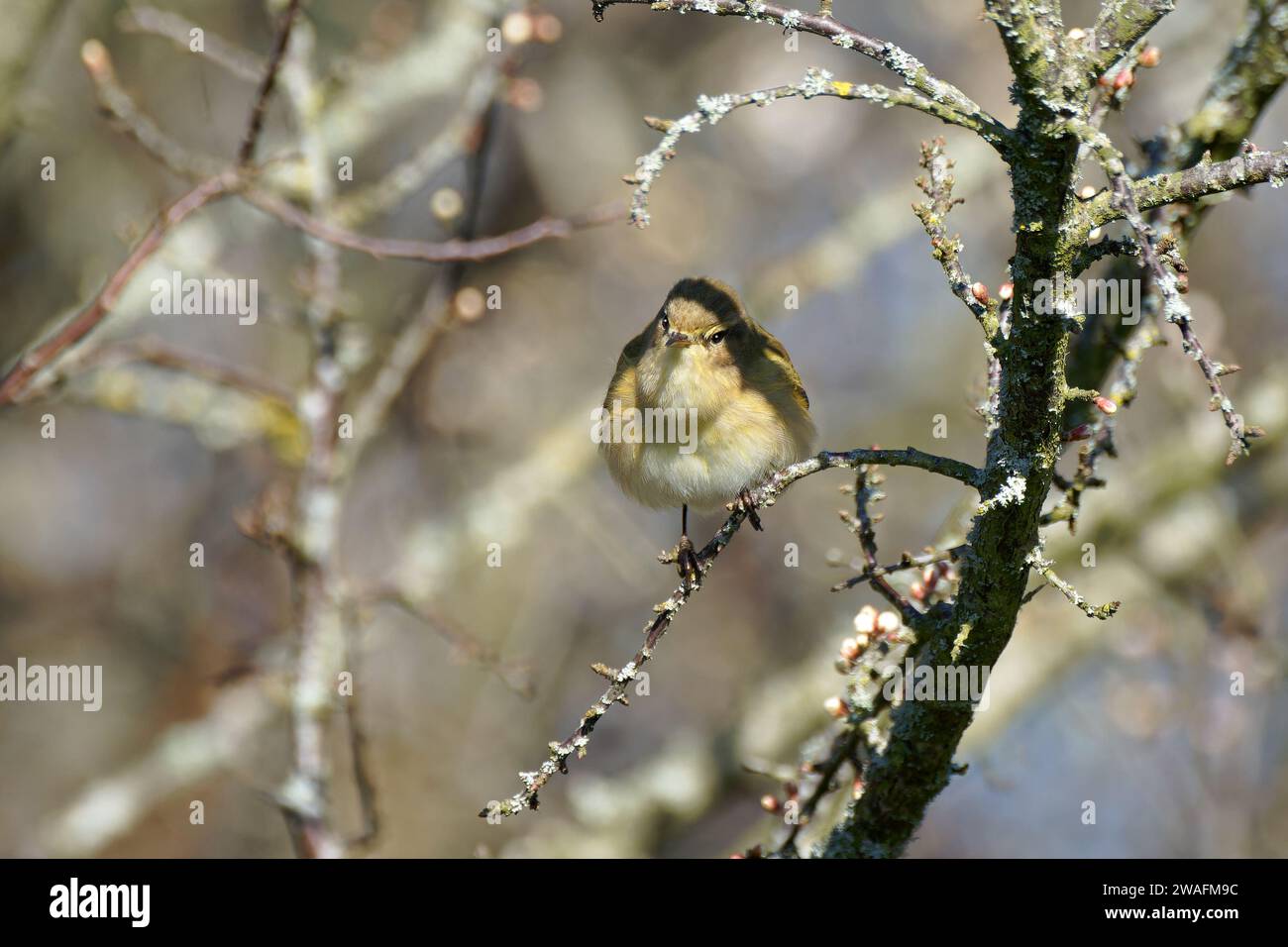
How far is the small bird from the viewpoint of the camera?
3.99 metres

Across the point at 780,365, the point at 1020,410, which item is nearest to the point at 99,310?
the point at 780,365

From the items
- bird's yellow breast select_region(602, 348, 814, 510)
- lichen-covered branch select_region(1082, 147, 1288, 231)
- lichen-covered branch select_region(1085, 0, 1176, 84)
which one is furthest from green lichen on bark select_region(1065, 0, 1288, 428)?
lichen-covered branch select_region(1085, 0, 1176, 84)

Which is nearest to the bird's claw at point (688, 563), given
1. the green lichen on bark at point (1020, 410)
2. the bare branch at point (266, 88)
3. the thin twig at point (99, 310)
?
the green lichen on bark at point (1020, 410)

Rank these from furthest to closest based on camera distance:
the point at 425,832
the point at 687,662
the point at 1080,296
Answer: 1. the point at 687,662
2. the point at 425,832
3. the point at 1080,296

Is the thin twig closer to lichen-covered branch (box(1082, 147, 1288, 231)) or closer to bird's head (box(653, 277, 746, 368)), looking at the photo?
bird's head (box(653, 277, 746, 368))

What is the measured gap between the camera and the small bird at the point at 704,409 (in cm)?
399

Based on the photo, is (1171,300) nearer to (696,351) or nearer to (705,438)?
(705,438)

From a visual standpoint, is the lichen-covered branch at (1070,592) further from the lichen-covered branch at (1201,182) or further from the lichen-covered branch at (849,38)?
the lichen-covered branch at (849,38)

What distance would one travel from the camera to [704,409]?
4.06 metres

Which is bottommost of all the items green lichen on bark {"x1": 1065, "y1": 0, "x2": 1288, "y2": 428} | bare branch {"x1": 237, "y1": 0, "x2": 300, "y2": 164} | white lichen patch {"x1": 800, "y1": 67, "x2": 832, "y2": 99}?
white lichen patch {"x1": 800, "y1": 67, "x2": 832, "y2": 99}

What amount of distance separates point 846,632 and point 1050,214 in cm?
392

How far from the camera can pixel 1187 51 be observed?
7.07 m

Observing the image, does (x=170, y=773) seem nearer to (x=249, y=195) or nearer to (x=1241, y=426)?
(x=249, y=195)
